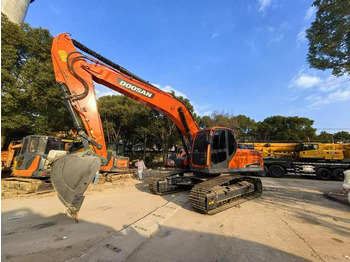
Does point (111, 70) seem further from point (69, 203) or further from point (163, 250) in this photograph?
point (163, 250)

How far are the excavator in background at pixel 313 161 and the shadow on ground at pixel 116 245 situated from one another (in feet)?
33.0

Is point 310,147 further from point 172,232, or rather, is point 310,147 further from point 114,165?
point 172,232

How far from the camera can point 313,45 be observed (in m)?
6.89

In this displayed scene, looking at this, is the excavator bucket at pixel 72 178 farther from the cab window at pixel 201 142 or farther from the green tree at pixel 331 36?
the green tree at pixel 331 36

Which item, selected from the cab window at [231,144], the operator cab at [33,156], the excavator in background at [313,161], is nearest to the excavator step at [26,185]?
the operator cab at [33,156]

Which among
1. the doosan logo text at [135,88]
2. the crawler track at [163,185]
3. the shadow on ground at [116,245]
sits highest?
A: the doosan logo text at [135,88]

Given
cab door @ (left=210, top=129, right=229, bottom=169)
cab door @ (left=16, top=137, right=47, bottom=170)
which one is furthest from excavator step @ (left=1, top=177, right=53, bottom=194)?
cab door @ (left=210, top=129, right=229, bottom=169)

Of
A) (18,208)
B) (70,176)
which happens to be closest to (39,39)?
(18,208)

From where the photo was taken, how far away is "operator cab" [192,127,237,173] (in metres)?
6.42

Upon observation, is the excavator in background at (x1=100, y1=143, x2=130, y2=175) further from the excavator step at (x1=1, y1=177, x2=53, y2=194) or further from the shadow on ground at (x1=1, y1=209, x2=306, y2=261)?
the shadow on ground at (x1=1, y1=209, x2=306, y2=261)

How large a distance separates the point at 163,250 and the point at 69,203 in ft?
6.92

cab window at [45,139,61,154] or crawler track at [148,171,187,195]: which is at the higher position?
cab window at [45,139,61,154]

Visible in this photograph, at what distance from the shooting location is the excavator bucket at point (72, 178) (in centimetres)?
408

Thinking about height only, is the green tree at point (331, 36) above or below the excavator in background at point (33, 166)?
above
